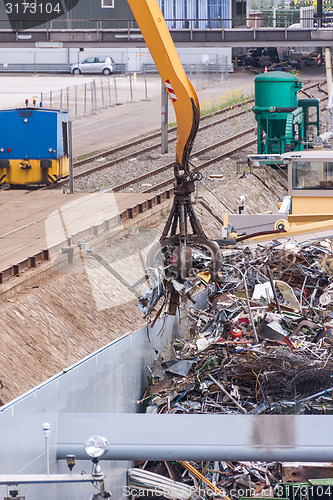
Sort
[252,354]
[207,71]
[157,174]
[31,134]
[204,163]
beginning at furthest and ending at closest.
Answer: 1. [207,71]
2. [204,163]
3. [157,174]
4. [31,134]
5. [252,354]

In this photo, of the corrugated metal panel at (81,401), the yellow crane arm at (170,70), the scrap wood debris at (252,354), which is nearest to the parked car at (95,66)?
the scrap wood debris at (252,354)

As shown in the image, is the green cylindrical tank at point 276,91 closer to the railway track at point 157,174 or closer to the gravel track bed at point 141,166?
the railway track at point 157,174

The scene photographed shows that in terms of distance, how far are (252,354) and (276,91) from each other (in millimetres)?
16114

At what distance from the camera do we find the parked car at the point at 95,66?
5028 cm

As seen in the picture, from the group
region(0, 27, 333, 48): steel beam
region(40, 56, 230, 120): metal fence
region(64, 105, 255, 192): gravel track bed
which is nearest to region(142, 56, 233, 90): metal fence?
region(40, 56, 230, 120): metal fence

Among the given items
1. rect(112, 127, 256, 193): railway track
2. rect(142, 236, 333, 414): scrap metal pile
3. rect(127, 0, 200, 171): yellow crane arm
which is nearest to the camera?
rect(127, 0, 200, 171): yellow crane arm

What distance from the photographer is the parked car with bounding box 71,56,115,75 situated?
50.3 metres

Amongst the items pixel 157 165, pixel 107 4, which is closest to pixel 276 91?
pixel 157 165

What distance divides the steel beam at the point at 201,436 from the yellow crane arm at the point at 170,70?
3.58 m

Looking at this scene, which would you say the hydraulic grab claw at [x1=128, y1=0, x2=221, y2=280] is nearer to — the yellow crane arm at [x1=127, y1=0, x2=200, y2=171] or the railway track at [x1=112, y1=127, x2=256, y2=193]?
the yellow crane arm at [x1=127, y1=0, x2=200, y2=171]

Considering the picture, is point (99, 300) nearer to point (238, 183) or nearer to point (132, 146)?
point (238, 183)

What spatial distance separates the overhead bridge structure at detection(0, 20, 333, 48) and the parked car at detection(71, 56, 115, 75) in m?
17.4

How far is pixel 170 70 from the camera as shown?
1040cm

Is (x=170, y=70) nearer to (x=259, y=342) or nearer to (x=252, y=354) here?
(x=252, y=354)
